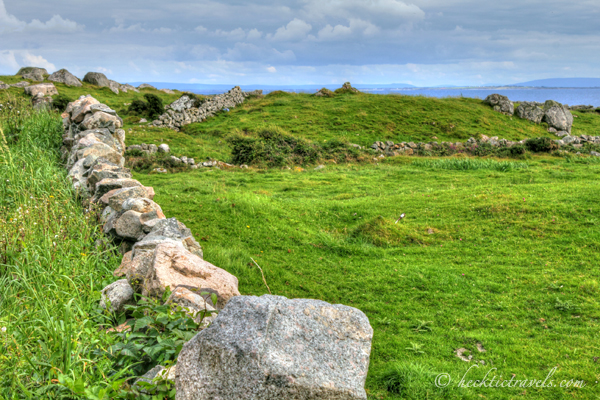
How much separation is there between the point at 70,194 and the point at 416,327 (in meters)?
7.95

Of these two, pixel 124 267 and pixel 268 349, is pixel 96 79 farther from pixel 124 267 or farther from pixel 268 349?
pixel 268 349

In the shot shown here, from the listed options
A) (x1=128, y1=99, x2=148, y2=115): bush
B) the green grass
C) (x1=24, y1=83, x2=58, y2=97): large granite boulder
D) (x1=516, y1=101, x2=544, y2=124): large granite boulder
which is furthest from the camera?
(x1=516, y1=101, x2=544, y2=124): large granite boulder

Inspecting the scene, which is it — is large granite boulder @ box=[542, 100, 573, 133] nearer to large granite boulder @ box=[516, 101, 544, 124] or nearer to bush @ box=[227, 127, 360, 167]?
large granite boulder @ box=[516, 101, 544, 124]

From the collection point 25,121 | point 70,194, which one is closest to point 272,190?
point 70,194

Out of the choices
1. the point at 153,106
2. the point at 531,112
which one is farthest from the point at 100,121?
the point at 531,112

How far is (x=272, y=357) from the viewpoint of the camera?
2602 millimetres

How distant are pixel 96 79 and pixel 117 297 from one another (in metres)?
44.0

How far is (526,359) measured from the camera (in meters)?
5.06

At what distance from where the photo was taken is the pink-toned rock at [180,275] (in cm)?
450

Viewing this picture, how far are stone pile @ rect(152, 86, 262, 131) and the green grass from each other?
14089mm

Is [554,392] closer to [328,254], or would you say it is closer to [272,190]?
[328,254]

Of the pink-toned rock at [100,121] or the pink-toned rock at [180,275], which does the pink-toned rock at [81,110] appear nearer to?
the pink-toned rock at [100,121]

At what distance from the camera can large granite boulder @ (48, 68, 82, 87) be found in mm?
37438

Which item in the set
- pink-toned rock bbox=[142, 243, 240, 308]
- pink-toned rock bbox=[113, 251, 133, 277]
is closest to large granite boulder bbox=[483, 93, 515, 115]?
pink-toned rock bbox=[142, 243, 240, 308]
